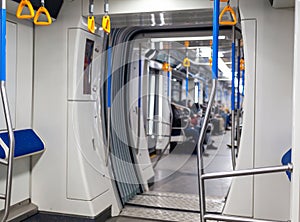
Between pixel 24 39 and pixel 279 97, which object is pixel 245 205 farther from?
pixel 24 39

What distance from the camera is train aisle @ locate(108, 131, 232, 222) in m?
4.05

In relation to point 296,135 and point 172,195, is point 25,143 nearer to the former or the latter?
point 172,195

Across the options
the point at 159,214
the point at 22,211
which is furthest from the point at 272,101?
the point at 22,211

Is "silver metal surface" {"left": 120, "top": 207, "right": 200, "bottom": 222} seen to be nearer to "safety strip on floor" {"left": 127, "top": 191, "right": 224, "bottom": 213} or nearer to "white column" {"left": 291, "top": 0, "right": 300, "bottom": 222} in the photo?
"safety strip on floor" {"left": 127, "top": 191, "right": 224, "bottom": 213}

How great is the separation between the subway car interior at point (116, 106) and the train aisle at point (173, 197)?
0.02 m

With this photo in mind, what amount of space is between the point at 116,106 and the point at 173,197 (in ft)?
4.86

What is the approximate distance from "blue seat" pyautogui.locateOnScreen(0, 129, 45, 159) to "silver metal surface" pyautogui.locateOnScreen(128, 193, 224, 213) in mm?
1527

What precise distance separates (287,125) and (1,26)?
93.8 inches

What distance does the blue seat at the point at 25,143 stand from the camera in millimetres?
3123

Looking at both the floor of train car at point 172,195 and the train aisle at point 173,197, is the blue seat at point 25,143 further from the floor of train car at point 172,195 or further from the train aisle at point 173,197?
the train aisle at point 173,197

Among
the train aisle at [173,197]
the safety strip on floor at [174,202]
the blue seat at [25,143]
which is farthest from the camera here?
the safety strip on floor at [174,202]

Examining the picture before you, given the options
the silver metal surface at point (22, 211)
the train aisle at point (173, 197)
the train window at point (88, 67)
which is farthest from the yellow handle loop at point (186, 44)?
the silver metal surface at point (22, 211)

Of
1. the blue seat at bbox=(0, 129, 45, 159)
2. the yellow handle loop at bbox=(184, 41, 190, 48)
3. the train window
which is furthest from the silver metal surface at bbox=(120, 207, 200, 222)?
the yellow handle loop at bbox=(184, 41, 190, 48)

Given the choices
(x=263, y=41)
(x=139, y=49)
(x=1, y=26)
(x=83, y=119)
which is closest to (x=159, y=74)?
(x=139, y=49)
